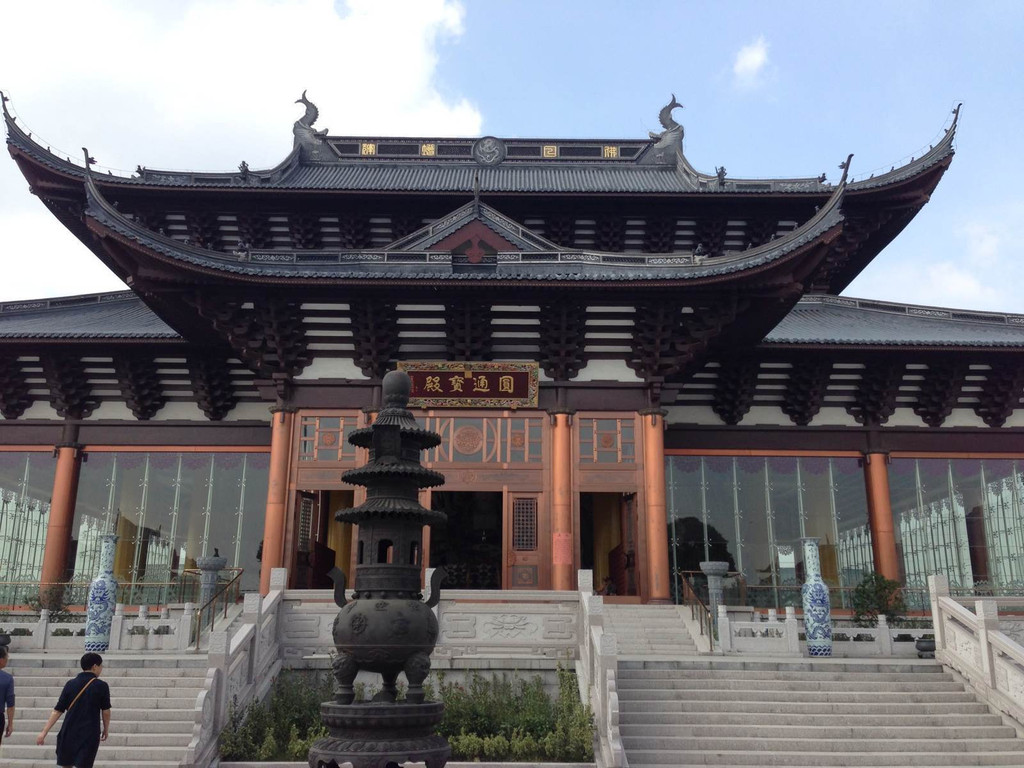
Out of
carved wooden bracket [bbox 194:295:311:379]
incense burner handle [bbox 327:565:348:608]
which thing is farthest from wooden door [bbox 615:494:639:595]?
incense burner handle [bbox 327:565:348:608]

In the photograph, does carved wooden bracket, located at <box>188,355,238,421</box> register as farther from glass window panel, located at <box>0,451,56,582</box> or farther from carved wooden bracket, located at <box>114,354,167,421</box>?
glass window panel, located at <box>0,451,56,582</box>

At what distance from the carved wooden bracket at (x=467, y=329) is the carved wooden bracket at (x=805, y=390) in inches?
266

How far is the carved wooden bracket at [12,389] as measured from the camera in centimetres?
1808

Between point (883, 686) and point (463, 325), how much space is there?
31.4ft

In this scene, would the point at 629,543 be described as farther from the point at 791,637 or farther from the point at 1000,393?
the point at 1000,393

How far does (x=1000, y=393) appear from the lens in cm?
1844

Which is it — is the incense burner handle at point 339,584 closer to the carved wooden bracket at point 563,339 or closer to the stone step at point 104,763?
the stone step at point 104,763

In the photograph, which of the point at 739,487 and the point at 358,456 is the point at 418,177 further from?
the point at 739,487

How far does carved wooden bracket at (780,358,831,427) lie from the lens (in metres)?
18.0

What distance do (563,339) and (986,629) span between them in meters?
8.61

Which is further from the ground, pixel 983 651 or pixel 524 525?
pixel 524 525

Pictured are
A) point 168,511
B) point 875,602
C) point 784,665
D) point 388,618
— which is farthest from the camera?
point 168,511

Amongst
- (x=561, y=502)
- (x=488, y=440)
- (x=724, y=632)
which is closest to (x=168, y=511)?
(x=488, y=440)

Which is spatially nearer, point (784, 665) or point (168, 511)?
point (784, 665)
